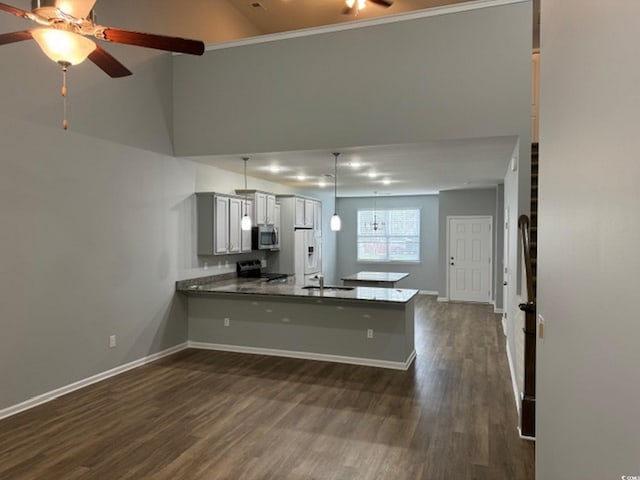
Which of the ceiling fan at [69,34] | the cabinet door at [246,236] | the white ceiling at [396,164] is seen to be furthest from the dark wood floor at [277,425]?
the white ceiling at [396,164]

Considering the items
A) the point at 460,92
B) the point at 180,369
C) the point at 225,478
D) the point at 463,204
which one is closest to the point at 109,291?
the point at 180,369

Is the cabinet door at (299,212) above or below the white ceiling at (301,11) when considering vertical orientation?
below

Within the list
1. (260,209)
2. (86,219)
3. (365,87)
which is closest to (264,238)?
(260,209)

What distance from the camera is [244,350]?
6.01 meters

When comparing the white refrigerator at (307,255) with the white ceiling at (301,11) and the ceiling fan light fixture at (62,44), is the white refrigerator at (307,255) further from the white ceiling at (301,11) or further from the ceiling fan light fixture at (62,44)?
the ceiling fan light fixture at (62,44)

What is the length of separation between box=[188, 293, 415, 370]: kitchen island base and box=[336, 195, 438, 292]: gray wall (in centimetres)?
586

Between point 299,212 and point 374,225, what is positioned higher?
point 299,212

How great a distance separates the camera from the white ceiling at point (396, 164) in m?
5.17

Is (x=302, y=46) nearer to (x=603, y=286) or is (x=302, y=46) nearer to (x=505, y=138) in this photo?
(x=505, y=138)

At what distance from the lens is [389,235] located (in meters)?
11.9

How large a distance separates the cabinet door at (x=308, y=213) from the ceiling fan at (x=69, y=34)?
6.44 meters

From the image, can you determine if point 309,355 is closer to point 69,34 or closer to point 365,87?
point 365,87

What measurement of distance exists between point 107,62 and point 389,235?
9.55 m

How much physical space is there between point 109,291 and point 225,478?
292cm
